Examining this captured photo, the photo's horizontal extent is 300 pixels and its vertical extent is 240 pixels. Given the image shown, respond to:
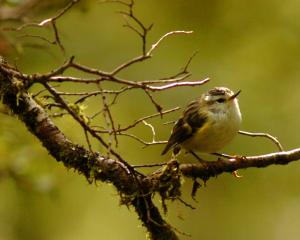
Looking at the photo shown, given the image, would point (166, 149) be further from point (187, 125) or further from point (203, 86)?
point (203, 86)

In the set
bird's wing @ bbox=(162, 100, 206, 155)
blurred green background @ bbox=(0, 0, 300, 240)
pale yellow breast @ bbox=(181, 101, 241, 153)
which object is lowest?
blurred green background @ bbox=(0, 0, 300, 240)

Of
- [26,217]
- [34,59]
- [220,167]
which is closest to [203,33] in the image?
[34,59]

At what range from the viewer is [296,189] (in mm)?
14102

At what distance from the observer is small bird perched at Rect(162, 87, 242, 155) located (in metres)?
5.74

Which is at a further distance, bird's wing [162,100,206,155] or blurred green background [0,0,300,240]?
blurred green background [0,0,300,240]

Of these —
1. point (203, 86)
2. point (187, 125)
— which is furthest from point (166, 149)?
point (203, 86)

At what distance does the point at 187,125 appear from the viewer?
5891 millimetres

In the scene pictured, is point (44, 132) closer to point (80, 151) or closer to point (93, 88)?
point (80, 151)

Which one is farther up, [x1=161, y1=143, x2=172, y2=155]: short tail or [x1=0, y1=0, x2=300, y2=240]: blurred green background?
[x1=161, y1=143, x2=172, y2=155]: short tail

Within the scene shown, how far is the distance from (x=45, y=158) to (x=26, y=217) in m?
3.64

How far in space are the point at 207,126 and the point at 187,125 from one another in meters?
0.16

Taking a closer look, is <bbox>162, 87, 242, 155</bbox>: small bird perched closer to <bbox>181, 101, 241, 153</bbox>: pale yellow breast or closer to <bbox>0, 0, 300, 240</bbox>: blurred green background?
<bbox>181, 101, 241, 153</bbox>: pale yellow breast

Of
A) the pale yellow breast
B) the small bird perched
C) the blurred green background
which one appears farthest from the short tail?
the blurred green background

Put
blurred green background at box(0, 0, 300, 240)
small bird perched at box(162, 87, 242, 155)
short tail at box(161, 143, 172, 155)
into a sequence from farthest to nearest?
blurred green background at box(0, 0, 300, 240) < small bird perched at box(162, 87, 242, 155) < short tail at box(161, 143, 172, 155)
